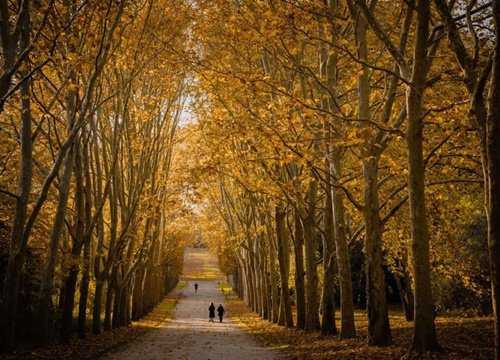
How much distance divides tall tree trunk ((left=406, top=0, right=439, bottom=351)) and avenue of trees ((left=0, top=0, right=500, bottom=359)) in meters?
0.03

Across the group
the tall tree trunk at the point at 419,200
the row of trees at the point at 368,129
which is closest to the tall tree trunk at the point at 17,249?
the row of trees at the point at 368,129

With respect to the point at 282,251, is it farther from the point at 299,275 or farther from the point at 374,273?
the point at 374,273

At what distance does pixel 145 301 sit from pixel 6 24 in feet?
85.5

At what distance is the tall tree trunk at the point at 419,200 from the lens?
314 inches

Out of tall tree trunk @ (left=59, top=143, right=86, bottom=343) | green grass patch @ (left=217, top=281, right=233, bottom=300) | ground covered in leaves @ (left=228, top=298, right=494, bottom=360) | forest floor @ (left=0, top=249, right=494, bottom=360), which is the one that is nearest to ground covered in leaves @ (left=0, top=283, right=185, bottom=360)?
forest floor @ (left=0, top=249, right=494, bottom=360)

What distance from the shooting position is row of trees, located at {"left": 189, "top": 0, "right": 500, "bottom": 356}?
26.5 feet

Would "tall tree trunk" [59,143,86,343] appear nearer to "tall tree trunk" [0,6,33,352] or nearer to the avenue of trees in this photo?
the avenue of trees

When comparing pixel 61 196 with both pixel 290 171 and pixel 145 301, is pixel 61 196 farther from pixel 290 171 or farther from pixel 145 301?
pixel 145 301

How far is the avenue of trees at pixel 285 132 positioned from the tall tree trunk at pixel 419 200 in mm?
27

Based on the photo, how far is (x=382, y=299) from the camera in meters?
10.0

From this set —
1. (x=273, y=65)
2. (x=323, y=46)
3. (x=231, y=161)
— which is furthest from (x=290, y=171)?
(x=323, y=46)

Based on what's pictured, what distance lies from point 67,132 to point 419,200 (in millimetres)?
9265

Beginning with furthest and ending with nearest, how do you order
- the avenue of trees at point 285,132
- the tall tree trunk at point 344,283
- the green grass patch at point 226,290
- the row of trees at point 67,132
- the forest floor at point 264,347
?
the green grass patch at point 226,290 → the tall tree trunk at point 344,283 → the row of trees at point 67,132 → the forest floor at point 264,347 → the avenue of trees at point 285,132

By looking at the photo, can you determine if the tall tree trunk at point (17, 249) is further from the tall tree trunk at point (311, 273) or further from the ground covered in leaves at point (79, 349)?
the tall tree trunk at point (311, 273)
